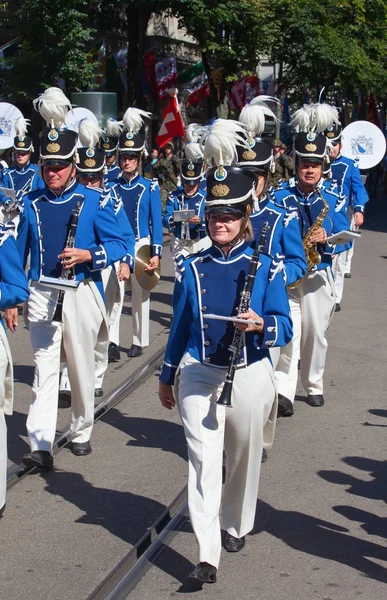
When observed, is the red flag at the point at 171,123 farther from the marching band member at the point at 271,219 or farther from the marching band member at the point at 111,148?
the marching band member at the point at 271,219

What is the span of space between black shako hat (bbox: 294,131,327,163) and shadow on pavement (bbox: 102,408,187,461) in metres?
2.36

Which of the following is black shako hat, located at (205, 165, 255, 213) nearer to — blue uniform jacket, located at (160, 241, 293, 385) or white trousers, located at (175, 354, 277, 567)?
blue uniform jacket, located at (160, 241, 293, 385)

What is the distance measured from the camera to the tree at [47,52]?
21828 mm

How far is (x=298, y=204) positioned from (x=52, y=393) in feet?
8.92

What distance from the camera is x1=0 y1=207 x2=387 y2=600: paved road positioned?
18.4 ft

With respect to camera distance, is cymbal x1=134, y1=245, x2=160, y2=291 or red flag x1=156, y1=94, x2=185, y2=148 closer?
cymbal x1=134, y1=245, x2=160, y2=291

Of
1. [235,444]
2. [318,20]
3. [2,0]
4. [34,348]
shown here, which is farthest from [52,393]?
[318,20]

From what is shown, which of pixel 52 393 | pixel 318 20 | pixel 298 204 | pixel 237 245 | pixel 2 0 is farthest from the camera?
pixel 318 20

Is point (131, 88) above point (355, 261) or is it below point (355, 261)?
above

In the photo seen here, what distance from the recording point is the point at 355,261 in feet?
68.6

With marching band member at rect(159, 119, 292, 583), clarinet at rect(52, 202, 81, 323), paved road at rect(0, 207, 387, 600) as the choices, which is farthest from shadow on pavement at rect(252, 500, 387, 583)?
clarinet at rect(52, 202, 81, 323)

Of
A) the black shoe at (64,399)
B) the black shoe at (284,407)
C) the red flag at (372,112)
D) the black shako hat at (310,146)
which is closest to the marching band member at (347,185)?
the black shako hat at (310,146)

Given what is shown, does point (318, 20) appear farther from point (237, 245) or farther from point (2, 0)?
point (237, 245)

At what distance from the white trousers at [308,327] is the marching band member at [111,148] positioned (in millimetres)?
4478
